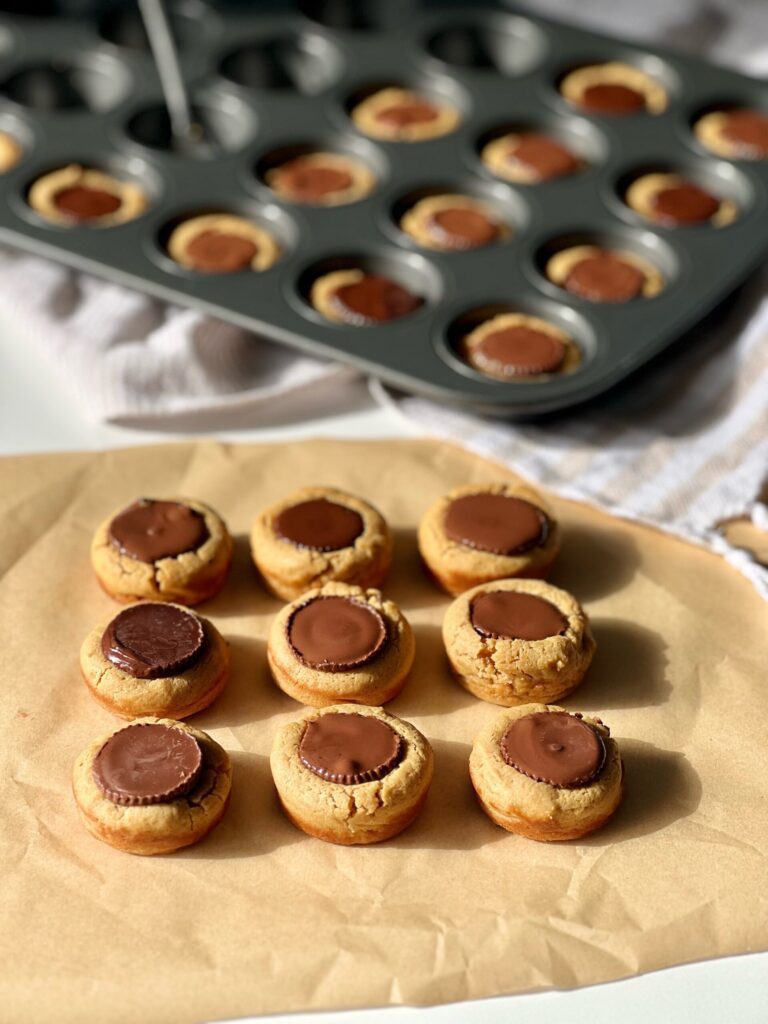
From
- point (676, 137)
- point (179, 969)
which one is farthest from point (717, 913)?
point (676, 137)

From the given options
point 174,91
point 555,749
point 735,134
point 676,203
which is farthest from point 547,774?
point 174,91

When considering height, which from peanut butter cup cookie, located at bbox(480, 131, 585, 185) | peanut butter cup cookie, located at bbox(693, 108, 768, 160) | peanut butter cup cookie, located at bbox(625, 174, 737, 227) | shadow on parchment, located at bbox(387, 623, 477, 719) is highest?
peanut butter cup cookie, located at bbox(693, 108, 768, 160)

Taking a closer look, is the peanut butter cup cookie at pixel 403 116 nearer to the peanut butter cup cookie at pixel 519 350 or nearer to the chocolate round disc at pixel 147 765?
the peanut butter cup cookie at pixel 519 350

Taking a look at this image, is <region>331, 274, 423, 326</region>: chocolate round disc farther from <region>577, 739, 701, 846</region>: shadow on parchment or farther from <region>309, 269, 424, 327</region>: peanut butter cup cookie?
<region>577, 739, 701, 846</region>: shadow on parchment

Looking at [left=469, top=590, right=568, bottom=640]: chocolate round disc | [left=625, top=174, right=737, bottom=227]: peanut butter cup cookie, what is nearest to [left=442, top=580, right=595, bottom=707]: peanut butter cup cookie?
[left=469, top=590, right=568, bottom=640]: chocolate round disc

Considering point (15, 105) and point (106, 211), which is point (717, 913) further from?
point (15, 105)

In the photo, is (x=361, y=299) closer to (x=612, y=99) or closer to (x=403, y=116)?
(x=403, y=116)

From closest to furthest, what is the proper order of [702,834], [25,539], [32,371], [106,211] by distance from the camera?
[702,834] → [25,539] → [32,371] → [106,211]

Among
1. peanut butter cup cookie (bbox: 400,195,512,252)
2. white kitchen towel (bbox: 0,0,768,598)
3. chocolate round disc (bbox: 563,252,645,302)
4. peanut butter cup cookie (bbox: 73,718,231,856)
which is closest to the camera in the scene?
peanut butter cup cookie (bbox: 73,718,231,856)
